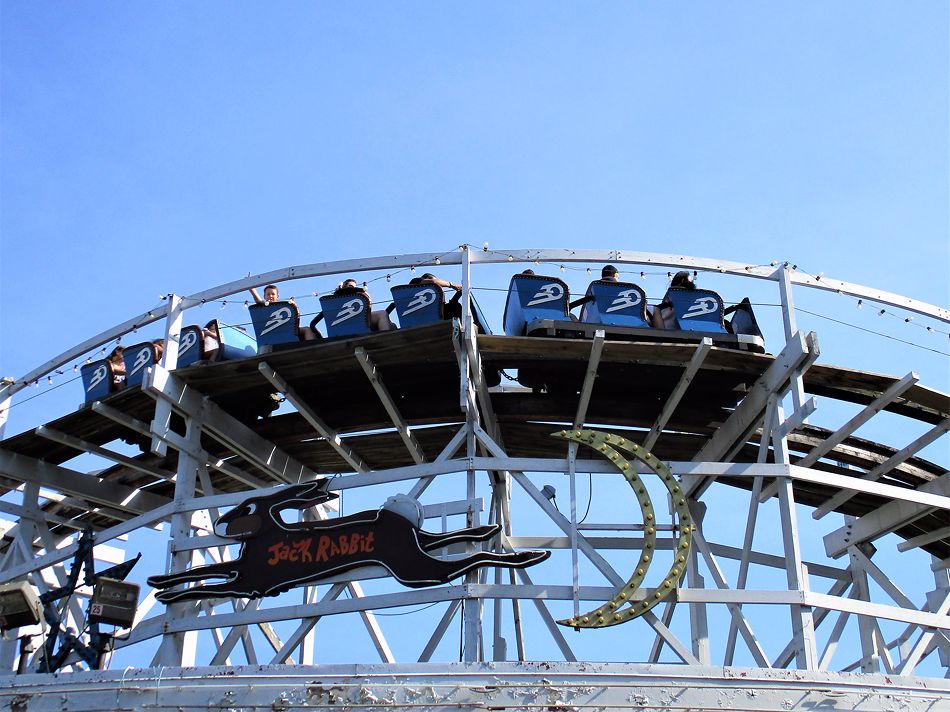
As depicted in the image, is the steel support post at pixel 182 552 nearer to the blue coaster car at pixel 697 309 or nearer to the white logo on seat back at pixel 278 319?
the white logo on seat back at pixel 278 319

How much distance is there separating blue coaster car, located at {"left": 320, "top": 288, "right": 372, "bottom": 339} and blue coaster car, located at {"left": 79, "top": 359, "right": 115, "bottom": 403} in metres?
4.84

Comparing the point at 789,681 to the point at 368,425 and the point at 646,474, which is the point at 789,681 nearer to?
the point at 646,474

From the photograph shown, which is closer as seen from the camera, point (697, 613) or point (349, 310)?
point (349, 310)

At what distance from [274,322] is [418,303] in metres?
2.64

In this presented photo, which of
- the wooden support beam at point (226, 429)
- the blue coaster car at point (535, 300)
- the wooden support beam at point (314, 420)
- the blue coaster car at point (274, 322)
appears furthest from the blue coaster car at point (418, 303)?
the wooden support beam at point (226, 429)

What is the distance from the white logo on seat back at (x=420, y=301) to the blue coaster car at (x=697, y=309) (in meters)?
4.17

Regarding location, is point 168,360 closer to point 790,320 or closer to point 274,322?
point 274,322

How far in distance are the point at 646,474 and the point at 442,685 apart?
613 centimetres

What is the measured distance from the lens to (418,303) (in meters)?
19.1

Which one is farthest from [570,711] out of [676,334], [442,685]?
[676,334]

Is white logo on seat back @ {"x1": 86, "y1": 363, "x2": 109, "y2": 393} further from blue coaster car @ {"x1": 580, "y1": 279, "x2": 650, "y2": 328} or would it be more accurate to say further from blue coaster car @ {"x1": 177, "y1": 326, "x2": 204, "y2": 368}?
blue coaster car @ {"x1": 580, "y1": 279, "x2": 650, "y2": 328}

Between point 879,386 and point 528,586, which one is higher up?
point 879,386

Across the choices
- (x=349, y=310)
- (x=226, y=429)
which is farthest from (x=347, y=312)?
(x=226, y=429)

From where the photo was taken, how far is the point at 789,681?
14.1 m
